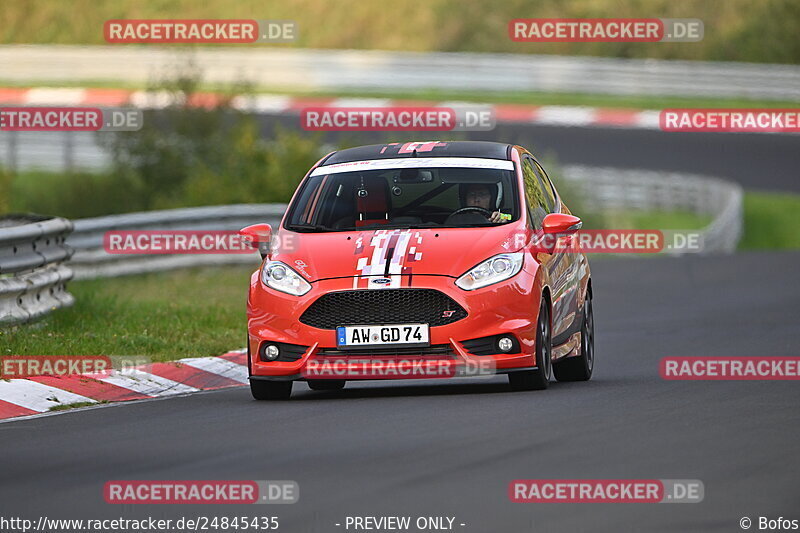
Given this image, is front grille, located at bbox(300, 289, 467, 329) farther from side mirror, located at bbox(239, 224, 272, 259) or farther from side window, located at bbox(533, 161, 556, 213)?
side window, located at bbox(533, 161, 556, 213)

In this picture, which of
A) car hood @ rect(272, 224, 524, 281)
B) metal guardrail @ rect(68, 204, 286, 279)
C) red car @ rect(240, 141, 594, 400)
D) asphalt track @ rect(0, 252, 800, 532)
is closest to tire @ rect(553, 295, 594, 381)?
asphalt track @ rect(0, 252, 800, 532)

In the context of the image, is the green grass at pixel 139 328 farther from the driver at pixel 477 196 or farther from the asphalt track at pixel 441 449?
the driver at pixel 477 196

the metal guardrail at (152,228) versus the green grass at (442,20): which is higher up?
the green grass at (442,20)

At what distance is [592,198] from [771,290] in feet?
37.1

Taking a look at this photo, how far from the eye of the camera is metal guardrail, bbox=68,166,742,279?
21.3m

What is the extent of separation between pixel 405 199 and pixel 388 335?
57.9 inches

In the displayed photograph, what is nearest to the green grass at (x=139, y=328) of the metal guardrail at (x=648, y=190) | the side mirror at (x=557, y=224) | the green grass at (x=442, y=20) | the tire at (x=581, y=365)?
the tire at (x=581, y=365)

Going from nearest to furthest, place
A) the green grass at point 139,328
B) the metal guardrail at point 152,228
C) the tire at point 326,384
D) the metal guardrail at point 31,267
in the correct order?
the tire at point 326,384
the green grass at point 139,328
the metal guardrail at point 31,267
the metal guardrail at point 152,228

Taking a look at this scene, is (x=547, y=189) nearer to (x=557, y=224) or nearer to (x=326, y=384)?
(x=557, y=224)

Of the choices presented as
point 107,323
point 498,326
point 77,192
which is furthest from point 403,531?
point 77,192

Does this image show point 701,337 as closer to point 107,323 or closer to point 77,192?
point 107,323

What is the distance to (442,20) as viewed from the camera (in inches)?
1992

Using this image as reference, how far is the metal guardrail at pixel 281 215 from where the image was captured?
21.3 meters

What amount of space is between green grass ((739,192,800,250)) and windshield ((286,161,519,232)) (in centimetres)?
1818
